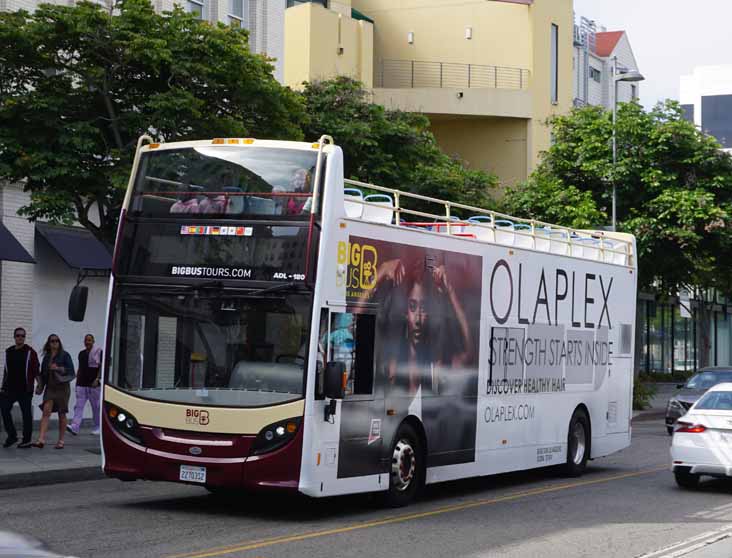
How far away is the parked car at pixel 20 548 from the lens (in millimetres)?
5109

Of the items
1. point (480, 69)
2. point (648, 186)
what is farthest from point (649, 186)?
point (480, 69)

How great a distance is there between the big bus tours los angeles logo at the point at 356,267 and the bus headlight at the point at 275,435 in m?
1.54

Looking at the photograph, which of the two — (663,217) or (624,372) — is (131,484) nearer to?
(624,372)

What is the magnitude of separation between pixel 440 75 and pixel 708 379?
2237cm

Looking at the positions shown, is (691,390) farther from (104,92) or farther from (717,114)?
(717,114)

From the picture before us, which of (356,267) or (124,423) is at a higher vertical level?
(356,267)

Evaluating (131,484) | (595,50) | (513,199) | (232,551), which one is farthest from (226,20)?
(595,50)

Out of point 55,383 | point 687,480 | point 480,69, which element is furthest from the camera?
point 480,69

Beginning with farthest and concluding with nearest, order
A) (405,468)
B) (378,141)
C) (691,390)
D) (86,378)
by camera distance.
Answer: (378,141) < (691,390) < (86,378) < (405,468)

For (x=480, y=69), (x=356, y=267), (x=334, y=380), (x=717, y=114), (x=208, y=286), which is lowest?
(x=334, y=380)

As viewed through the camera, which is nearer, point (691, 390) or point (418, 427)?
point (418, 427)

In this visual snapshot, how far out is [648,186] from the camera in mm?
36281

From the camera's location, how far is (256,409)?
1230 centimetres

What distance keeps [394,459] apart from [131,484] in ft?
14.5
